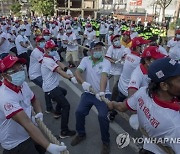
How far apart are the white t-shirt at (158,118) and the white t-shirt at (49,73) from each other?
2.80 m

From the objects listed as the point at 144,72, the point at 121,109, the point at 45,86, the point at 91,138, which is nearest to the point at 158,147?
the point at 121,109

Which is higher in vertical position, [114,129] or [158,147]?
[158,147]

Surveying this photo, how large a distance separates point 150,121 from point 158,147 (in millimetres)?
316

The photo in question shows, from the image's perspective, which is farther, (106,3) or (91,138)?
(106,3)

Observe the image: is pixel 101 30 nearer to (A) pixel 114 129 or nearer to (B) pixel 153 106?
(A) pixel 114 129

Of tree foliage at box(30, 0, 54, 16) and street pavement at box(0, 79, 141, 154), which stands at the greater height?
tree foliage at box(30, 0, 54, 16)

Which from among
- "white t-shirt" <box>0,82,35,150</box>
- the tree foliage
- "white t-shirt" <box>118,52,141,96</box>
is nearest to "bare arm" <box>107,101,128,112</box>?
"white t-shirt" <box>0,82,35,150</box>

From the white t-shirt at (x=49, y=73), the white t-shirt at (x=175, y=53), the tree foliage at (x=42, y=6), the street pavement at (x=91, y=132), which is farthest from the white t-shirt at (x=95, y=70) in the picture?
the tree foliage at (x=42, y=6)

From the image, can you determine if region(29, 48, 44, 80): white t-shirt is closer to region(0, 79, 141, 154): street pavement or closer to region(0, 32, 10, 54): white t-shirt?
region(0, 79, 141, 154): street pavement

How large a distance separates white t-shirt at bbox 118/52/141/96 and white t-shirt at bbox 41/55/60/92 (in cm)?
138

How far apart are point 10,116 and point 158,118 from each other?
148cm

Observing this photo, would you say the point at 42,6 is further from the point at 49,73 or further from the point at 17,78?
the point at 17,78

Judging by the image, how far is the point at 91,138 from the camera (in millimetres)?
4984

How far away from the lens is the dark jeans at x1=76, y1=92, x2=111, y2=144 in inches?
170
